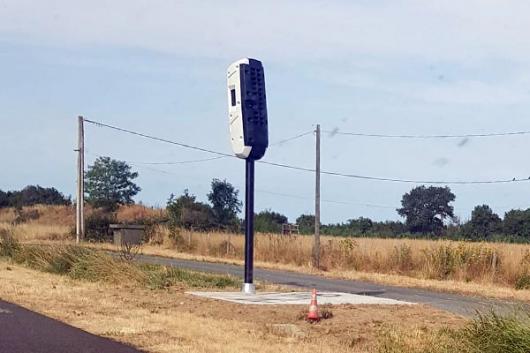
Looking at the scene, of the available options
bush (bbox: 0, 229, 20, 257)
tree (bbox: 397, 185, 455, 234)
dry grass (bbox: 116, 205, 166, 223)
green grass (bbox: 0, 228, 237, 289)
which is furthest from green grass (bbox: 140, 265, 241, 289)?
tree (bbox: 397, 185, 455, 234)

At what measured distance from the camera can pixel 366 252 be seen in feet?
128

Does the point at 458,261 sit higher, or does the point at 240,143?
the point at 240,143

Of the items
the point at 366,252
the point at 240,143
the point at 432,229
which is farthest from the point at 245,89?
the point at 432,229

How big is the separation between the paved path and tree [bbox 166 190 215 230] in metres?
47.0

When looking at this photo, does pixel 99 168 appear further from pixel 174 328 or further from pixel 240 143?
pixel 174 328

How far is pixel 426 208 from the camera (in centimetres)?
8300

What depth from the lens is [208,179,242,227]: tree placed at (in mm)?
75688

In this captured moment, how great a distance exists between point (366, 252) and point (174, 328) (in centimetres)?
2499

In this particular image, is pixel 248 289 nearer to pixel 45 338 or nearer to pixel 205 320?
pixel 205 320

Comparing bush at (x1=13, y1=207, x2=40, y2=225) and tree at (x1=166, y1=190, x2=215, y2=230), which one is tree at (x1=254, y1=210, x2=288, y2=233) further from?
bush at (x1=13, y1=207, x2=40, y2=225)

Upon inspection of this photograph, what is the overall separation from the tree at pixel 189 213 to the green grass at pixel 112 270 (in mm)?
33839

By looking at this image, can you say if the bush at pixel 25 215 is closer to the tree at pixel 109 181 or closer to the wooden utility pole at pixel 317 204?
the tree at pixel 109 181

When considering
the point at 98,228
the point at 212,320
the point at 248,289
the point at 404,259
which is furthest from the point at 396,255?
the point at 98,228

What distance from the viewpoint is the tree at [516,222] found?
225 feet
